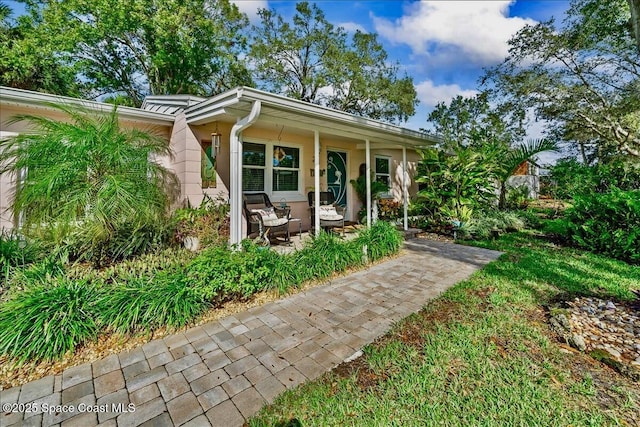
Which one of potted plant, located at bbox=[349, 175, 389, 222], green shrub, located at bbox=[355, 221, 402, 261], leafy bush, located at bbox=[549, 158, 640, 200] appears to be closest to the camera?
green shrub, located at bbox=[355, 221, 402, 261]

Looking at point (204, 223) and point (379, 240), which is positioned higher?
point (204, 223)

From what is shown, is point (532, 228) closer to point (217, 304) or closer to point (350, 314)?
point (350, 314)

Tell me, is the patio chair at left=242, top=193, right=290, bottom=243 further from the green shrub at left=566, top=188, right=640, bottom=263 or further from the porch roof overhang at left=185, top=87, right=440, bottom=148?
the green shrub at left=566, top=188, right=640, bottom=263

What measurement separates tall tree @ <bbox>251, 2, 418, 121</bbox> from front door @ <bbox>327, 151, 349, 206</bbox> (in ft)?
30.4

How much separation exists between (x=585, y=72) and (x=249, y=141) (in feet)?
37.0

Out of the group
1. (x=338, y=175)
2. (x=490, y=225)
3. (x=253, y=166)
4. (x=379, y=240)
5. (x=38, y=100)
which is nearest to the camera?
(x=38, y=100)

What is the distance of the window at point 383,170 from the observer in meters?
9.90

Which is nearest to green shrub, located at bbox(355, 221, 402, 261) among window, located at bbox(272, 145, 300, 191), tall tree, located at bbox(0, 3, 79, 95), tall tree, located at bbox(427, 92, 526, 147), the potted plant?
the potted plant

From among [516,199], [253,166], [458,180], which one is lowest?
[516,199]

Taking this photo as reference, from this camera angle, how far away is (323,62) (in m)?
16.2

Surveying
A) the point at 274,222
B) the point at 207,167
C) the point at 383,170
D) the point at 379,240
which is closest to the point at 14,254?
the point at 207,167

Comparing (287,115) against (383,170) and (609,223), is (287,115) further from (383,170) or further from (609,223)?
(609,223)

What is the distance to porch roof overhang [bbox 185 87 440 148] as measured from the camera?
414 cm

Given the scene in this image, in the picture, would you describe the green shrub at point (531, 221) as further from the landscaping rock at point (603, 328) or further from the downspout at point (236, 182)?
the downspout at point (236, 182)
